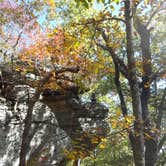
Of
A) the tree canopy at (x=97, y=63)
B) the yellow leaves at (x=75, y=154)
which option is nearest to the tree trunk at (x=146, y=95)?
the tree canopy at (x=97, y=63)

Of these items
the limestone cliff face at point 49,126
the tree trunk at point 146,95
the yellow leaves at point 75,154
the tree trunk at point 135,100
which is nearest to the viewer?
the tree trunk at point 135,100

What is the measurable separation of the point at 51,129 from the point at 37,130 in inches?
29.0

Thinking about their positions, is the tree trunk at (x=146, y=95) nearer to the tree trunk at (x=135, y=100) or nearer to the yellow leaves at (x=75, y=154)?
the tree trunk at (x=135, y=100)

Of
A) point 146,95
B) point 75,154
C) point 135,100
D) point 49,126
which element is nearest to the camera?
point 135,100

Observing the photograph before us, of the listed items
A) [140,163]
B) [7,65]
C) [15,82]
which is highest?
[7,65]

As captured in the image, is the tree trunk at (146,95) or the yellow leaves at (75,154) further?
the tree trunk at (146,95)

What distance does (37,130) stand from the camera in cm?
1321

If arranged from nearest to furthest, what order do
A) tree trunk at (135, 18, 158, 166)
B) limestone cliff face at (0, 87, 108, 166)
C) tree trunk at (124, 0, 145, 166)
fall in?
1. tree trunk at (124, 0, 145, 166)
2. limestone cliff face at (0, 87, 108, 166)
3. tree trunk at (135, 18, 158, 166)

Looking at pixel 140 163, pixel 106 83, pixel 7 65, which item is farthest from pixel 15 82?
pixel 106 83

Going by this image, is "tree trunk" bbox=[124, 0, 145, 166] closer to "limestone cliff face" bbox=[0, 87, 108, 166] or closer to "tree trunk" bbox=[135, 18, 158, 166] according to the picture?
"limestone cliff face" bbox=[0, 87, 108, 166]

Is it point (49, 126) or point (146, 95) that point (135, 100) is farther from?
point (146, 95)

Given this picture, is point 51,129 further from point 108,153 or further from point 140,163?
point 108,153

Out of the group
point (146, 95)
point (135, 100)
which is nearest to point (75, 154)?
point (135, 100)

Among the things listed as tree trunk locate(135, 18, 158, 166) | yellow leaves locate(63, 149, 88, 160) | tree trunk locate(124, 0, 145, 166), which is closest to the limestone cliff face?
yellow leaves locate(63, 149, 88, 160)
